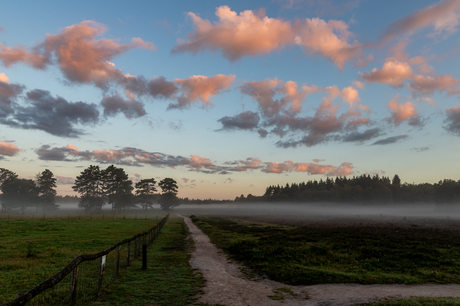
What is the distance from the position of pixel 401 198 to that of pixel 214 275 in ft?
733

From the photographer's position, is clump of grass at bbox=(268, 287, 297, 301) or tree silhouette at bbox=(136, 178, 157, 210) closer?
clump of grass at bbox=(268, 287, 297, 301)

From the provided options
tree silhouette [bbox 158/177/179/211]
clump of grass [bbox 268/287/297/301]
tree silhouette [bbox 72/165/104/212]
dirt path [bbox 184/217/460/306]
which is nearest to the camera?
dirt path [bbox 184/217/460/306]

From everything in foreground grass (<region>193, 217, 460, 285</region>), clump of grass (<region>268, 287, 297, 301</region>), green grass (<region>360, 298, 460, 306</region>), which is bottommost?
foreground grass (<region>193, 217, 460, 285</region>)

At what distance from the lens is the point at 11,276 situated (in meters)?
13.8

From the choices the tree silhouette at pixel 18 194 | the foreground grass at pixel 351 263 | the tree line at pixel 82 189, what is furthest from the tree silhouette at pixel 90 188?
the foreground grass at pixel 351 263

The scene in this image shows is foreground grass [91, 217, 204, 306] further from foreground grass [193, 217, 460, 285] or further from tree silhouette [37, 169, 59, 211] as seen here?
tree silhouette [37, 169, 59, 211]

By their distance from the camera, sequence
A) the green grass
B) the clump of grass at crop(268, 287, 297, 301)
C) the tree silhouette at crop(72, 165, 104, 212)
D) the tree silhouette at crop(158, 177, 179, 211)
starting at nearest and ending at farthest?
the green grass
the clump of grass at crop(268, 287, 297, 301)
the tree silhouette at crop(72, 165, 104, 212)
the tree silhouette at crop(158, 177, 179, 211)

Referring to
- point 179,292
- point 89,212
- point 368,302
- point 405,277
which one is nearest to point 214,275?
point 179,292

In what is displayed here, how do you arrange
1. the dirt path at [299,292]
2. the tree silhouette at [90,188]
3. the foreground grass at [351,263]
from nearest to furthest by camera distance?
the dirt path at [299,292], the foreground grass at [351,263], the tree silhouette at [90,188]

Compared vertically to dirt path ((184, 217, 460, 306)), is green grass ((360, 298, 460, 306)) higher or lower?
higher

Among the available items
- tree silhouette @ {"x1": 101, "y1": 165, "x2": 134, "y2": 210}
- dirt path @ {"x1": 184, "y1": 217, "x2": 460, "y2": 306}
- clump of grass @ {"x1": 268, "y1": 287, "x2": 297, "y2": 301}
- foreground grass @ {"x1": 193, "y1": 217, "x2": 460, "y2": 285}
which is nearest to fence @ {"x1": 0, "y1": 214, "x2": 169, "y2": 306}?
dirt path @ {"x1": 184, "y1": 217, "x2": 460, "y2": 306}

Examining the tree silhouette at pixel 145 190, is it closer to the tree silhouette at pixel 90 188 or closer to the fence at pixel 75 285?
the tree silhouette at pixel 90 188

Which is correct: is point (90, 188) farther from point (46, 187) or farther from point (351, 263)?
point (351, 263)

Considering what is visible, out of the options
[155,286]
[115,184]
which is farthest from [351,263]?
[115,184]
